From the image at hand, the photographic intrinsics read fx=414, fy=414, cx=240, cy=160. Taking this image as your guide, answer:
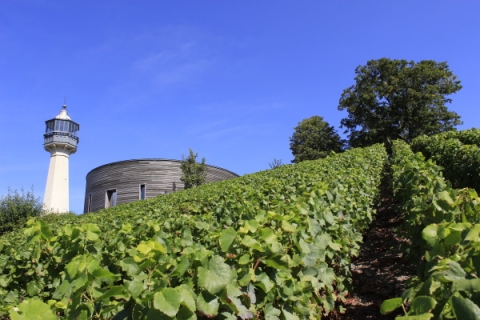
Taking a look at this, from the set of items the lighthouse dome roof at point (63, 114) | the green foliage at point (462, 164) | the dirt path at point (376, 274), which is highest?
the lighthouse dome roof at point (63, 114)

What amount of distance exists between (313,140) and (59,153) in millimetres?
27541

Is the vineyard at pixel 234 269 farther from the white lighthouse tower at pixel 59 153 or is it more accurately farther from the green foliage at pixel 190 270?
the white lighthouse tower at pixel 59 153

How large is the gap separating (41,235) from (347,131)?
4391 centimetres

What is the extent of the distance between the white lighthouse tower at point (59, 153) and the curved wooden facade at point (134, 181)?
485 cm

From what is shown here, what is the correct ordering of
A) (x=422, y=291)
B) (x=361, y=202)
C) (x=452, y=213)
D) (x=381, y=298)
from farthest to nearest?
(x=361, y=202), (x=381, y=298), (x=452, y=213), (x=422, y=291)

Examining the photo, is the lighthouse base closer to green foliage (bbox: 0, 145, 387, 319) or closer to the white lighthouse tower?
the white lighthouse tower

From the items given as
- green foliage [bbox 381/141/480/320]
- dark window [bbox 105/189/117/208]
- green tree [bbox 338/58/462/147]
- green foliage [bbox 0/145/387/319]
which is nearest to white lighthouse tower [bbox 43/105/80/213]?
dark window [bbox 105/189/117/208]

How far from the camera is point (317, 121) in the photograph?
50.8 metres

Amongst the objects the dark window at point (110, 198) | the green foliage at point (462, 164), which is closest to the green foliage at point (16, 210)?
the dark window at point (110, 198)

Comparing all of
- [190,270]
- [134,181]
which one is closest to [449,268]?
[190,270]

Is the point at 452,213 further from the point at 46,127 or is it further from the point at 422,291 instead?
the point at 46,127

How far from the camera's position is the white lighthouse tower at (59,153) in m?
39.5

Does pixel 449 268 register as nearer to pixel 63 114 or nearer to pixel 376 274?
pixel 376 274

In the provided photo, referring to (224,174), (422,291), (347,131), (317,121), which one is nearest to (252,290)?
(422,291)
